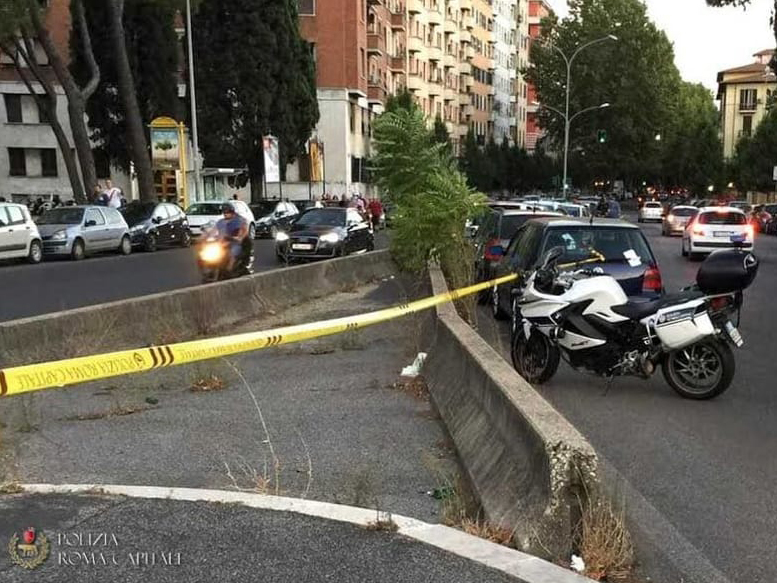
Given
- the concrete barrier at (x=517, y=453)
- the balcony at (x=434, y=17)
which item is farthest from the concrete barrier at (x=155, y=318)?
the balcony at (x=434, y=17)

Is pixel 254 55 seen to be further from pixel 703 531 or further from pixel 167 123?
pixel 703 531

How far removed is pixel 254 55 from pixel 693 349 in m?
42.6

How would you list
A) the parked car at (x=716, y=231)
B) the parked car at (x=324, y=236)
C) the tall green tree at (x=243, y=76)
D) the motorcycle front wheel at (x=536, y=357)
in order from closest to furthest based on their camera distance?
the motorcycle front wheel at (x=536, y=357)
the parked car at (x=324, y=236)
the parked car at (x=716, y=231)
the tall green tree at (x=243, y=76)

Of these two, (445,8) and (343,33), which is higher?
(445,8)

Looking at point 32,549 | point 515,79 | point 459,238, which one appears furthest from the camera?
point 515,79

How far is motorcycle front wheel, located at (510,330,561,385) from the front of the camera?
8039mm

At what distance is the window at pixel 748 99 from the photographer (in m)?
112

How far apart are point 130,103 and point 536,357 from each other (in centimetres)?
2960

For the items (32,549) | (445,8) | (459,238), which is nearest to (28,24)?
(459,238)

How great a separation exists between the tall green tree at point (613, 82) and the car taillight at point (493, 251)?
7473 centimetres

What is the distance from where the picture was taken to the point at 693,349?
7.61 metres

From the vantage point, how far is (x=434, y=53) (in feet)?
287

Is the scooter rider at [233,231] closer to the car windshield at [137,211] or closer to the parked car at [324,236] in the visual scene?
the parked car at [324,236]

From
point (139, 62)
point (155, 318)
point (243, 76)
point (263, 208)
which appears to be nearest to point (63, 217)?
point (263, 208)
